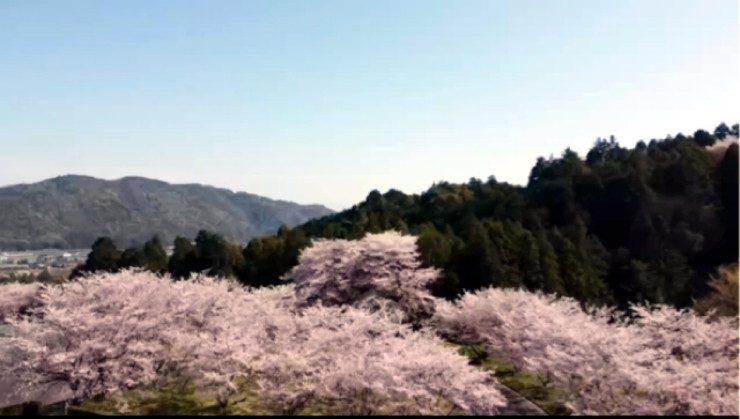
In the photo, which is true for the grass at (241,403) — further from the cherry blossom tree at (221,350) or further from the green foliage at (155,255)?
the green foliage at (155,255)

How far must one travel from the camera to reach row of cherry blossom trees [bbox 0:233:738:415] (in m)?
13.1

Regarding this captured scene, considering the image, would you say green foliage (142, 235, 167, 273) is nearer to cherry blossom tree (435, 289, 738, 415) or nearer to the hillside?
the hillside

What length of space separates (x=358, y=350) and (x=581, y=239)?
970 inches

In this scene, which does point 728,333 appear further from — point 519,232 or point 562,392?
point 519,232

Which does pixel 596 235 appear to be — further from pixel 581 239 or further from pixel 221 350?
pixel 221 350

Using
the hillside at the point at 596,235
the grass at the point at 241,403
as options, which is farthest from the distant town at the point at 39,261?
the grass at the point at 241,403

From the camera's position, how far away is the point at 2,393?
18.8 m

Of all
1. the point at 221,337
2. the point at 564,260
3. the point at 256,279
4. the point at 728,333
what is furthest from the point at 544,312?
the point at 256,279

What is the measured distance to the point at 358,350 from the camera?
48.9 feet

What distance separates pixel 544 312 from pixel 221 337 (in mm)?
9096

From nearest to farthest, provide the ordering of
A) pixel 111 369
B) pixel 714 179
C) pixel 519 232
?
pixel 111 369 < pixel 519 232 < pixel 714 179

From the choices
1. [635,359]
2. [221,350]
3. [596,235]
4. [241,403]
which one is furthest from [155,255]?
[635,359]

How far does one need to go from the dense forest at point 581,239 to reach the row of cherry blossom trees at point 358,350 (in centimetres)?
976

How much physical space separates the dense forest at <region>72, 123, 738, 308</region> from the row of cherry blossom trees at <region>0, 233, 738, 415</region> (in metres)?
9.76
